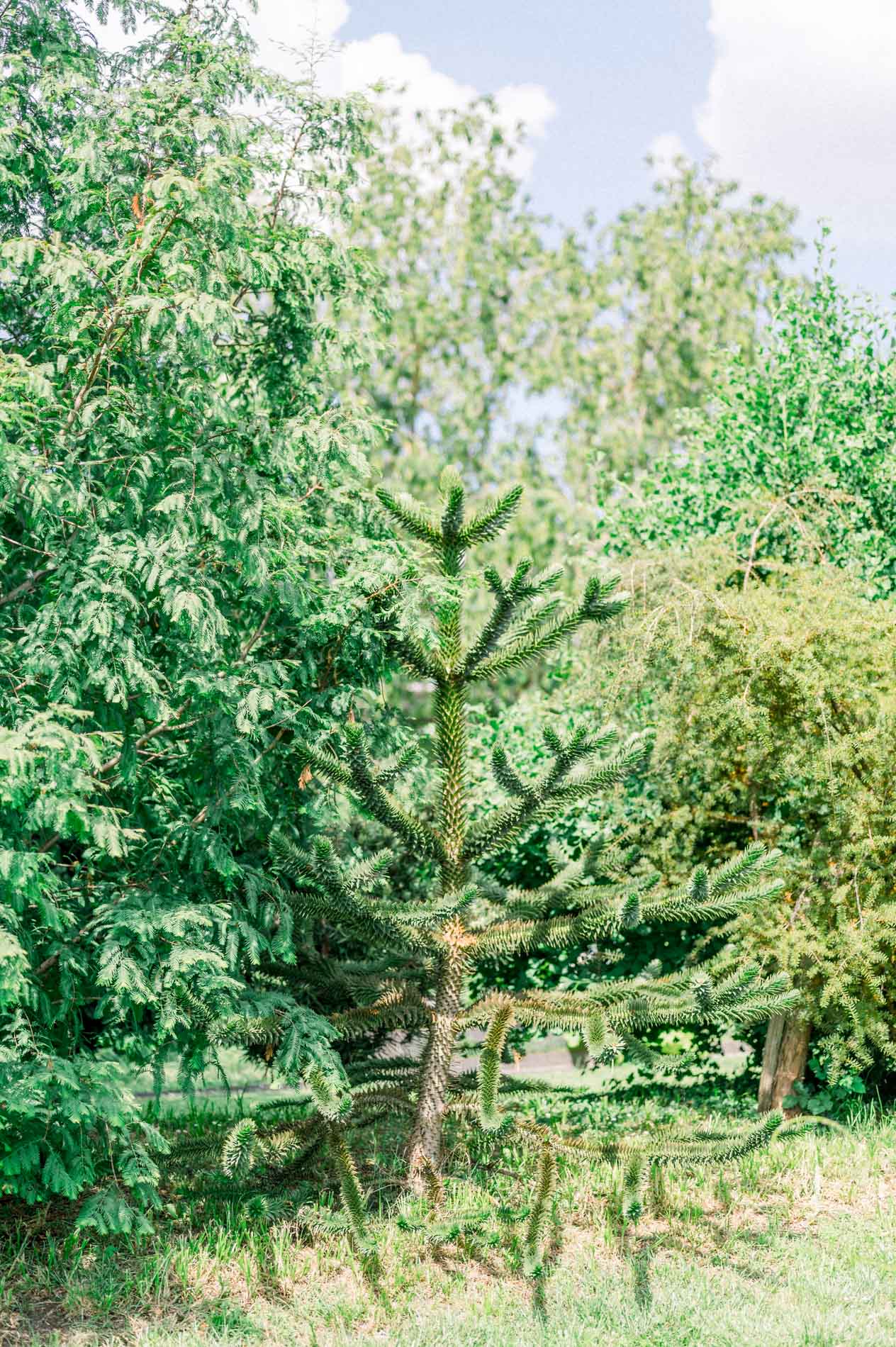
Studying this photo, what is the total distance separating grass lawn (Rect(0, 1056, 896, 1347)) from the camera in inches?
216

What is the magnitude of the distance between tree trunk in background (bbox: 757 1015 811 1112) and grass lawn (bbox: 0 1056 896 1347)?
6.05 feet

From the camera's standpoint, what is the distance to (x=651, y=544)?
11.2 meters

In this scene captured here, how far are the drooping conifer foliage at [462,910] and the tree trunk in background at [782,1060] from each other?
1902 mm

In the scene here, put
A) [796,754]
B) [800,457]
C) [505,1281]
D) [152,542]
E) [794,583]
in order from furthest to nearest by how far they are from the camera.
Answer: [800,457]
[794,583]
[796,754]
[505,1281]
[152,542]

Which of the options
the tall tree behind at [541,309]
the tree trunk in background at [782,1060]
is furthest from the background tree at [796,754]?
the tall tree behind at [541,309]

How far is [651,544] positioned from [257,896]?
5.73 meters

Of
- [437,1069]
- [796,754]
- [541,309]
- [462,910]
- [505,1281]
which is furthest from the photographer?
[541,309]

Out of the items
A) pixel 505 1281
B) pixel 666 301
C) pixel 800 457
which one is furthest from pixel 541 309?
pixel 505 1281

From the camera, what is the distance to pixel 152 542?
5.77 metres

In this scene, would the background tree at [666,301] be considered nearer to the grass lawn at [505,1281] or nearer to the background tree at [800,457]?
the background tree at [800,457]

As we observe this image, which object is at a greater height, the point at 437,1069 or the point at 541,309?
the point at 541,309

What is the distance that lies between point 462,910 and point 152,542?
2.57 meters

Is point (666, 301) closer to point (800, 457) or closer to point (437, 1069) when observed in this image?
point (800, 457)

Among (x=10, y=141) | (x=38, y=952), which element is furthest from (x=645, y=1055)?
(x=10, y=141)
